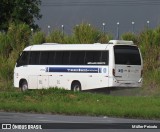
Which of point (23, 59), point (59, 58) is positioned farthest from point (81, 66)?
point (23, 59)

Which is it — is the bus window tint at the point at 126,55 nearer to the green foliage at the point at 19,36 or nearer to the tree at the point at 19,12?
the green foliage at the point at 19,36

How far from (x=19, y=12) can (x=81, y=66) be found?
2426 cm

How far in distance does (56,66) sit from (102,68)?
364 centimetres

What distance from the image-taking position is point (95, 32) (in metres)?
47.3

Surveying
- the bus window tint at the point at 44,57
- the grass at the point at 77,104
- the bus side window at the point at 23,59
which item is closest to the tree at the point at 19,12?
the bus side window at the point at 23,59

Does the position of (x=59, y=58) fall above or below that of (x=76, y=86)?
above

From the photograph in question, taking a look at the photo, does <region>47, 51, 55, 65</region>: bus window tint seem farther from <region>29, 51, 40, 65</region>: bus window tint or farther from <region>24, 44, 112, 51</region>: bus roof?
<region>29, 51, 40, 65</region>: bus window tint

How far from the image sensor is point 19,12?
6253 centimetres

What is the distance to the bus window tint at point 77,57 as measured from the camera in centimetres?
3956

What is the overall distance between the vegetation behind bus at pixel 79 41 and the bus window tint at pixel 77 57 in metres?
4.27

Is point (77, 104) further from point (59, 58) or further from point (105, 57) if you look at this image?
point (59, 58)

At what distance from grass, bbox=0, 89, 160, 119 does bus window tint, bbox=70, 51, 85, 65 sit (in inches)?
326

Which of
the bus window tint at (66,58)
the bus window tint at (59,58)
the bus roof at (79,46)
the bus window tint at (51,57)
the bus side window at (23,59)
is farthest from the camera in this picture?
the bus side window at (23,59)

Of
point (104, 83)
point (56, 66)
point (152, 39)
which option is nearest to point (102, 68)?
point (104, 83)
